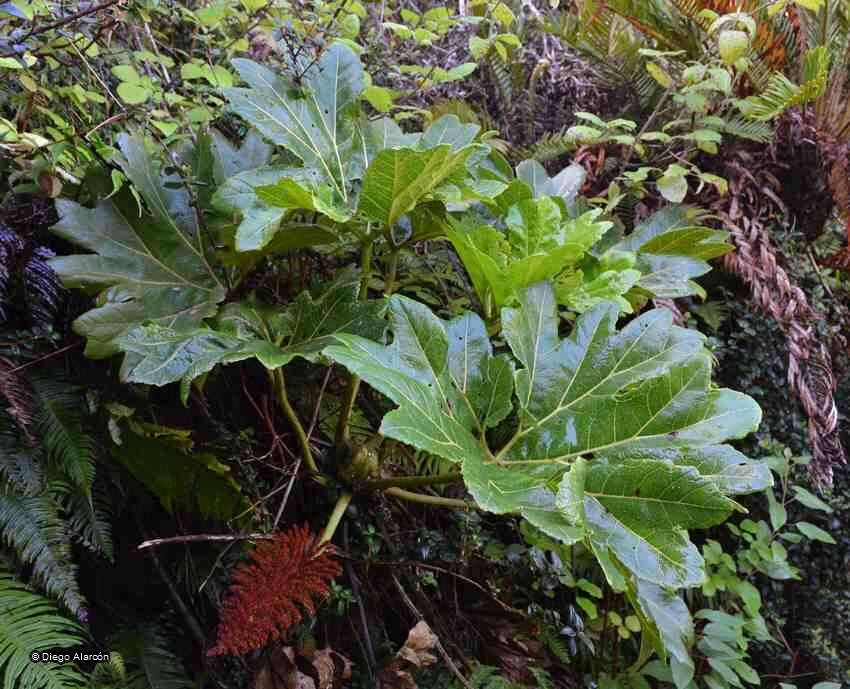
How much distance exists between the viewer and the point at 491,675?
123cm

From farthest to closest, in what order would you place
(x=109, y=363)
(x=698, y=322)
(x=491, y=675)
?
(x=698, y=322) < (x=491, y=675) < (x=109, y=363)

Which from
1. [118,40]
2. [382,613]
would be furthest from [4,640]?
[118,40]

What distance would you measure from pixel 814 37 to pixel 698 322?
1.30 m

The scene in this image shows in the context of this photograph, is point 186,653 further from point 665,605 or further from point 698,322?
point 698,322

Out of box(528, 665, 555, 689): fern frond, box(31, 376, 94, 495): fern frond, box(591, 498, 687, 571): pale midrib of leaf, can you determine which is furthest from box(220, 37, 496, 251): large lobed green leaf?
box(528, 665, 555, 689): fern frond

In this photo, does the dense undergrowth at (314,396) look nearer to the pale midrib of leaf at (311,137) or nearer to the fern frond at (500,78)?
the pale midrib of leaf at (311,137)

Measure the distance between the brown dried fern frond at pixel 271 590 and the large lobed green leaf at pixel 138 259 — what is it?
0.38 m

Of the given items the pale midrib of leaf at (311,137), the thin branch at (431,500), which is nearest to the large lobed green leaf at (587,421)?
the thin branch at (431,500)

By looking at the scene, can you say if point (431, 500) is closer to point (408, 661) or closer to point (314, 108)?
point (408, 661)

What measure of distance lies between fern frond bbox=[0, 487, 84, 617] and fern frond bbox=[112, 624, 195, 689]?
127mm

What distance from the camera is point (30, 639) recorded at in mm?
817

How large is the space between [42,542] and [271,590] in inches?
13.4

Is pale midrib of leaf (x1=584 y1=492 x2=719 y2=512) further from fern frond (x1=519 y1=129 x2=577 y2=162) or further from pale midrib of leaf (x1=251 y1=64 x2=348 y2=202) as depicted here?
fern frond (x1=519 y1=129 x2=577 y2=162)

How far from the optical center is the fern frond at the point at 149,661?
3.05 ft
